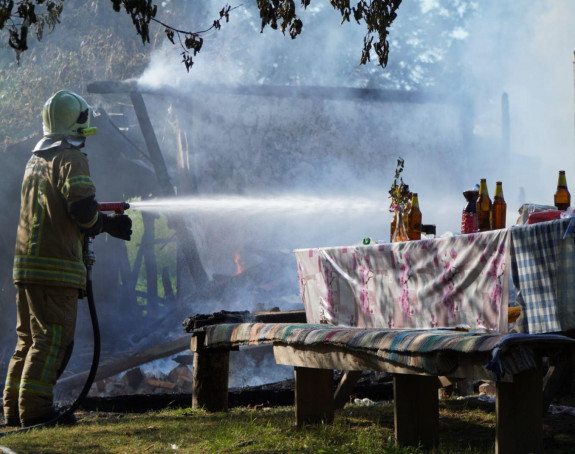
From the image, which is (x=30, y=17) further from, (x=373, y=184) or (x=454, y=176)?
(x=454, y=176)

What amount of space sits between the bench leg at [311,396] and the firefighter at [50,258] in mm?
1822

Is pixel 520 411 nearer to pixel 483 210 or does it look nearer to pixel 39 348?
pixel 483 210

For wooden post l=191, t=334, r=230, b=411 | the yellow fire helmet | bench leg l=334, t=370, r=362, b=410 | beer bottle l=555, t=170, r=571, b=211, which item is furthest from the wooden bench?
the yellow fire helmet

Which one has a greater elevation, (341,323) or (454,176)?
(454,176)

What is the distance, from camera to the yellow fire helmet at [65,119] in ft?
18.8

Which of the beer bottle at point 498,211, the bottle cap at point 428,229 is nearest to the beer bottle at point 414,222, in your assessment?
the bottle cap at point 428,229

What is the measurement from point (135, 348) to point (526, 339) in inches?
421

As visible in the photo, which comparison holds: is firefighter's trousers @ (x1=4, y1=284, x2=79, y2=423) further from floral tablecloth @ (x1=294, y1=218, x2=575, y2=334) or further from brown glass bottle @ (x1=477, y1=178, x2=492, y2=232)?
brown glass bottle @ (x1=477, y1=178, x2=492, y2=232)

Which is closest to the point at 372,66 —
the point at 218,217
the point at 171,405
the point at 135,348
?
the point at 218,217

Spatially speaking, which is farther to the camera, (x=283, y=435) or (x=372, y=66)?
(x=372, y=66)

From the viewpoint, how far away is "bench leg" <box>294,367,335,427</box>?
4.56m

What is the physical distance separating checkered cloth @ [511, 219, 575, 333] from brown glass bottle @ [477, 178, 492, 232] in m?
0.71

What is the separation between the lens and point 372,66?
1862 cm

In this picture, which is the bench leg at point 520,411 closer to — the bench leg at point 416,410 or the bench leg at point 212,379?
the bench leg at point 416,410
